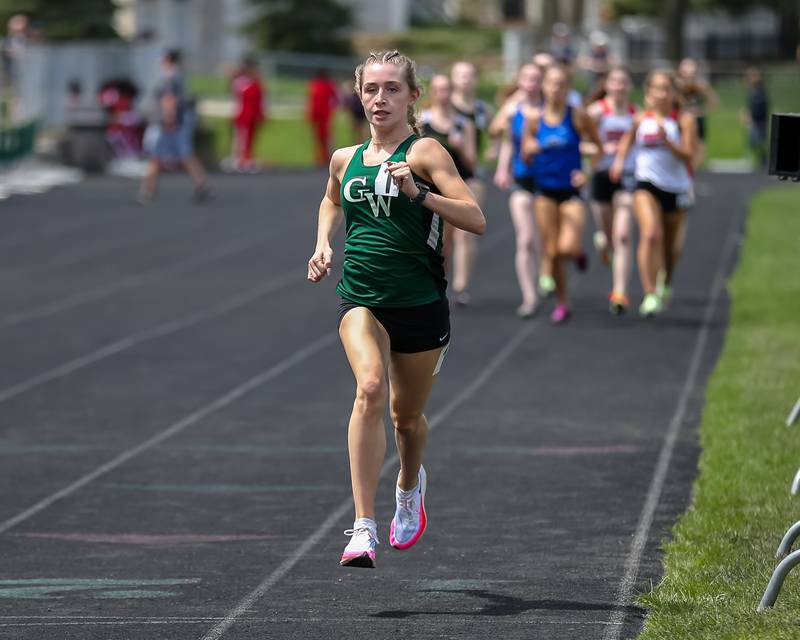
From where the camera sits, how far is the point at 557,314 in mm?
16219

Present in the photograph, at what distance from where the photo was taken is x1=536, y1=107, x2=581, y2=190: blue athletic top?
51.1 feet

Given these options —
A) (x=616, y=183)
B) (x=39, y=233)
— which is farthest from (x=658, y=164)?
(x=39, y=233)

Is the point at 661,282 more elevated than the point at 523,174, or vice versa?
the point at 523,174

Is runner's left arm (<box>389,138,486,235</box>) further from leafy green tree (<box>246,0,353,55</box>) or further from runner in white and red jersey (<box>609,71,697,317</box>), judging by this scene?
leafy green tree (<box>246,0,353,55</box>)

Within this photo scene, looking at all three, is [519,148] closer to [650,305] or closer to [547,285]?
[650,305]

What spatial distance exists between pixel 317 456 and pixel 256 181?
2371 centimetres

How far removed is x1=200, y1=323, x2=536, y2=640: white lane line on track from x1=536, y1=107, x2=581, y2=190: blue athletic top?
1908mm

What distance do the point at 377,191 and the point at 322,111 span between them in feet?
102

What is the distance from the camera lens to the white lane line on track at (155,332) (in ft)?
43.7

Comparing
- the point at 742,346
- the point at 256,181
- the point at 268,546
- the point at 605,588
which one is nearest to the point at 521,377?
the point at 742,346

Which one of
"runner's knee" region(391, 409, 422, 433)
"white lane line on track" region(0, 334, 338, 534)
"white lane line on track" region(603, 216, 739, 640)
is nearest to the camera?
"white lane line on track" region(603, 216, 739, 640)

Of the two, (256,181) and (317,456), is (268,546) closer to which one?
(317,456)

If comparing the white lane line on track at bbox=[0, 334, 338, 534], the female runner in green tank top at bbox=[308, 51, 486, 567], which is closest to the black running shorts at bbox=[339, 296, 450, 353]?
the female runner in green tank top at bbox=[308, 51, 486, 567]

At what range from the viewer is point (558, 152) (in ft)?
51.2
